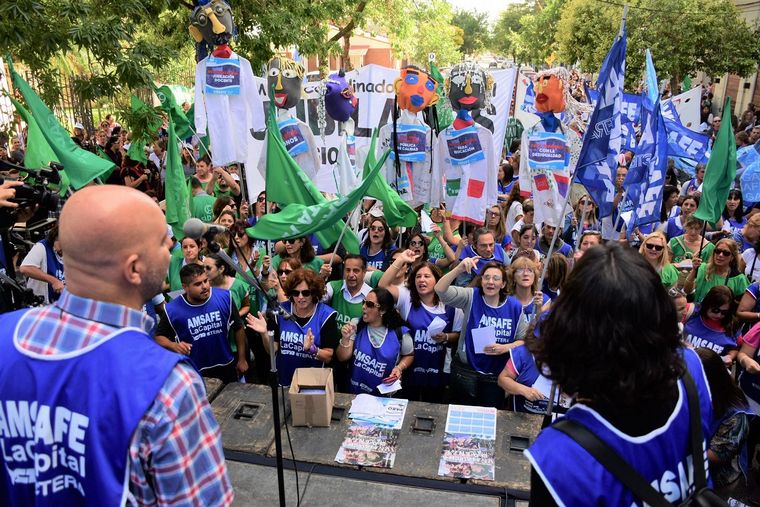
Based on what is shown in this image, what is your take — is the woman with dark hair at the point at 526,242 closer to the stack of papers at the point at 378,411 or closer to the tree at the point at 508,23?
the stack of papers at the point at 378,411

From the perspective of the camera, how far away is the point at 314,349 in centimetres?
457

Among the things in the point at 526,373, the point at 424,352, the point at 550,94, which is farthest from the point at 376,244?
the point at 526,373

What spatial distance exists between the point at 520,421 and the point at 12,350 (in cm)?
295

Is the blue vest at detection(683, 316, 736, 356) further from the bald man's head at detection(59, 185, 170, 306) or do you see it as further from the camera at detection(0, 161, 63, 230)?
the camera at detection(0, 161, 63, 230)

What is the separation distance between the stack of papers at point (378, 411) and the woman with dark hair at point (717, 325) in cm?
248

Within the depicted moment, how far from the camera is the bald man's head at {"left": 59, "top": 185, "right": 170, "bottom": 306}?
4.98 ft

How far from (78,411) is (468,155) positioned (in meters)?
5.53

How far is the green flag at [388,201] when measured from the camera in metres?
5.79

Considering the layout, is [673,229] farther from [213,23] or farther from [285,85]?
[213,23]

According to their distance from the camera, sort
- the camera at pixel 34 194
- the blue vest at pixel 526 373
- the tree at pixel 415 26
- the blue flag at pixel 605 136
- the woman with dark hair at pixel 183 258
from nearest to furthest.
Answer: the camera at pixel 34 194, the blue vest at pixel 526 373, the blue flag at pixel 605 136, the woman with dark hair at pixel 183 258, the tree at pixel 415 26

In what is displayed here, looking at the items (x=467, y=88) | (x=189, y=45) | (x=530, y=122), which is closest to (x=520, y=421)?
(x=467, y=88)

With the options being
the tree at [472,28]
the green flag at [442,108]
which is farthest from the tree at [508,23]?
the green flag at [442,108]

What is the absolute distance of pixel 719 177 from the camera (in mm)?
6637

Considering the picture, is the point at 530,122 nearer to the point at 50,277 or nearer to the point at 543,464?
the point at 50,277
